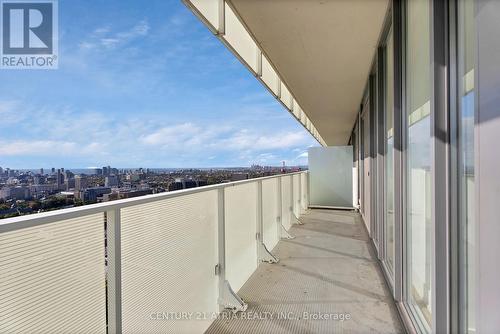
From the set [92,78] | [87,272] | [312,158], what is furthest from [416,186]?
[312,158]

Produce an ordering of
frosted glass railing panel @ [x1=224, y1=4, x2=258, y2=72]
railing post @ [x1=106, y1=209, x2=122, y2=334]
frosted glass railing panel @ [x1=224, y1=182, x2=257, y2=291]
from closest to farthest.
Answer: railing post @ [x1=106, y1=209, x2=122, y2=334], frosted glass railing panel @ [x1=224, y1=4, x2=258, y2=72], frosted glass railing panel @ [x1=224, y1=182, x2=257, y2=291]

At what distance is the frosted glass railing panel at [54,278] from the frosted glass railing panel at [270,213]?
107 inches

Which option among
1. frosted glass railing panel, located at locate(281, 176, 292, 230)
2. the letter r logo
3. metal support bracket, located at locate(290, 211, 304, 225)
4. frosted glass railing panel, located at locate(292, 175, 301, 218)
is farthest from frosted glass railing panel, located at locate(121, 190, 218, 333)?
frosted glass railing panel, located at locate(292, 175, 301, 218)

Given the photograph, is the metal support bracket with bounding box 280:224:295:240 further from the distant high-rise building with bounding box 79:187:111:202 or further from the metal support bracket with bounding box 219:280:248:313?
the distant high-rise building with bounding box 79:187:111:202

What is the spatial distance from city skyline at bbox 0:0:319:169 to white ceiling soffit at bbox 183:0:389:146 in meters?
0.19

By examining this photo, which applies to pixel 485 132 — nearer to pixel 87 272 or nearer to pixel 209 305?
pixel 87 272

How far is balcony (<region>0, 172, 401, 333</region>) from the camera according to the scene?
3.07 ft

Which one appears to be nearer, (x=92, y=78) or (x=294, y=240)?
(x=92, y=78)

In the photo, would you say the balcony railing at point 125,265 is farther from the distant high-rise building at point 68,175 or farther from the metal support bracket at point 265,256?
the metal support bracket at point 265,256

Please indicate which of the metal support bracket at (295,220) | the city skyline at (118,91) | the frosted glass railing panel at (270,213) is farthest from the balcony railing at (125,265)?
the metal support bracket at (295,220)

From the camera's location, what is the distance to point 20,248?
878 mm

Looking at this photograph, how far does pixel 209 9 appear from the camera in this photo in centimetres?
216

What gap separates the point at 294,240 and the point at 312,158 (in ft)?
13.9

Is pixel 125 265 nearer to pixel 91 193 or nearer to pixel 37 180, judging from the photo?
pixel 91 193
